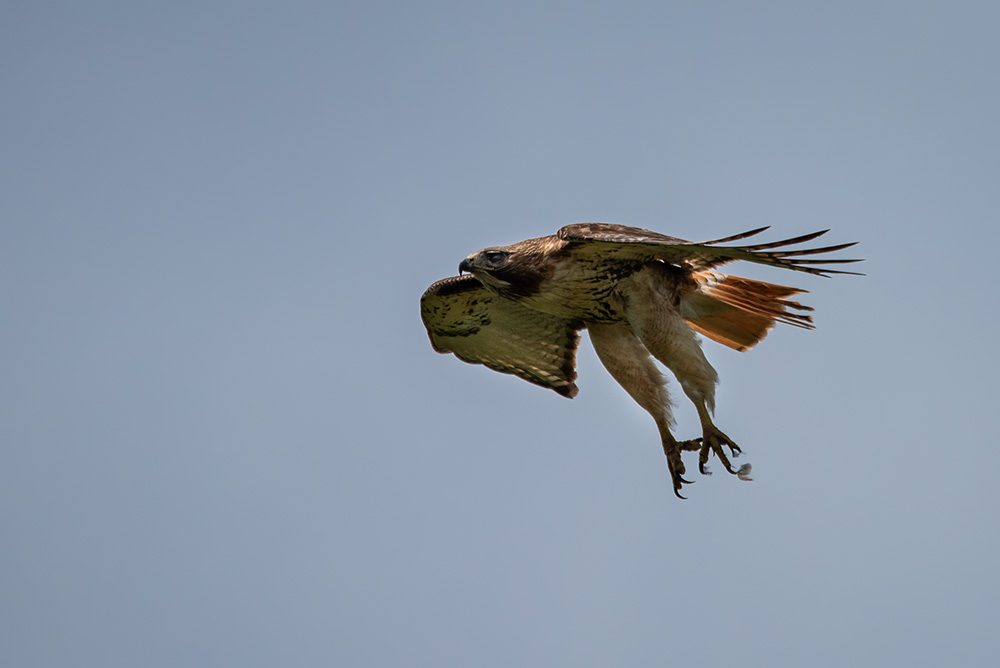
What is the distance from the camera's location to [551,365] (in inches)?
414

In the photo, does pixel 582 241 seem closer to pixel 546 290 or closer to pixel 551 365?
pixel 546 290

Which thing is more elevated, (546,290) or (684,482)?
(546,290)

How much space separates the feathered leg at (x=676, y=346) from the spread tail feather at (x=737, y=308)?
56 cm

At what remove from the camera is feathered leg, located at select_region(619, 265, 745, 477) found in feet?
27.2

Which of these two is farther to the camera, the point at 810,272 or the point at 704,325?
the point at 704,325

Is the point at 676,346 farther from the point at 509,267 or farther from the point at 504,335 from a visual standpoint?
the point at 504,335

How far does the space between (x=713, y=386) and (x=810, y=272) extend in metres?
1.29

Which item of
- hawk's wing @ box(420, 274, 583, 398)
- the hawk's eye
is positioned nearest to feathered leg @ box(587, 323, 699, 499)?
the hawk's eye

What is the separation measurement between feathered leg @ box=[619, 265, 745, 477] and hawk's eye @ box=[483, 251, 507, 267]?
100 cm

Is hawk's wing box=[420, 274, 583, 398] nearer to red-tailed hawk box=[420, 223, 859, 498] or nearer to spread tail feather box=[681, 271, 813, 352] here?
red-tailed hawk box=[420, 223, 859, 498]

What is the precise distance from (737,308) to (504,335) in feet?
8.18

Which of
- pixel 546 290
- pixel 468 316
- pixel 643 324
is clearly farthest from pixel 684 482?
pixel 468 316

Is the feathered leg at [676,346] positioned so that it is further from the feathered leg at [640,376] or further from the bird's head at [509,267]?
the bird's head at [509,267]

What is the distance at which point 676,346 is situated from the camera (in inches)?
327
